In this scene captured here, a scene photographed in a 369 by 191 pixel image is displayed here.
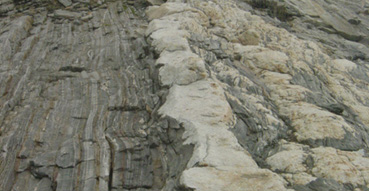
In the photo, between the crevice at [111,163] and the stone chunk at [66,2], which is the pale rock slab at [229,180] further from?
the stone chunk at [66,2]

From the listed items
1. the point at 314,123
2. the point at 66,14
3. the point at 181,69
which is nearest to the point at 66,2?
the point at 66,14

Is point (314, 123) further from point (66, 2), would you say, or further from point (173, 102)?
point (66, 2)

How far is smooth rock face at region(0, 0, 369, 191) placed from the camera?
34.9 ft

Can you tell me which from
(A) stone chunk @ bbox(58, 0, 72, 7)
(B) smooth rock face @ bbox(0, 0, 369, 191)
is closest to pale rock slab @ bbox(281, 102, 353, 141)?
(B) smooth rock face @ bbox(0, 0, 369, 191)

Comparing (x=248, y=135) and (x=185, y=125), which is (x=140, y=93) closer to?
(x=185, y=125)

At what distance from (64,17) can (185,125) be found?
553 inches

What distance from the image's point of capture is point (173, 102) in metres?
12.6

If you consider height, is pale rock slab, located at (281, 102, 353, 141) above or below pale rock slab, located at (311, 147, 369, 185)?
below

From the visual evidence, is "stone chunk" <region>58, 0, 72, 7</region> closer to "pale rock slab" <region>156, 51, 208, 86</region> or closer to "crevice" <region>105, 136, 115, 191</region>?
"pale rock slab" <region>156, 51, 208, 86</region>

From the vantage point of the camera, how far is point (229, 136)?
10.9m

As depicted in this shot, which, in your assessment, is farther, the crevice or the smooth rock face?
the crevice

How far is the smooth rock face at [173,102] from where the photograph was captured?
34.9 ft

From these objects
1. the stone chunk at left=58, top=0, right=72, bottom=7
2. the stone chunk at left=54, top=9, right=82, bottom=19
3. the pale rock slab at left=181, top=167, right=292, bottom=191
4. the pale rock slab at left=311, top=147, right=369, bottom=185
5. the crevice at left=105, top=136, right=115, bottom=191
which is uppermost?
the pale rock slab at left=181, top=167, right=292, bottom=191

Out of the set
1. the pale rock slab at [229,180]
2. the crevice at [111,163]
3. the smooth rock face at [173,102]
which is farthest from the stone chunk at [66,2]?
the pale rock slab at [229,180]
